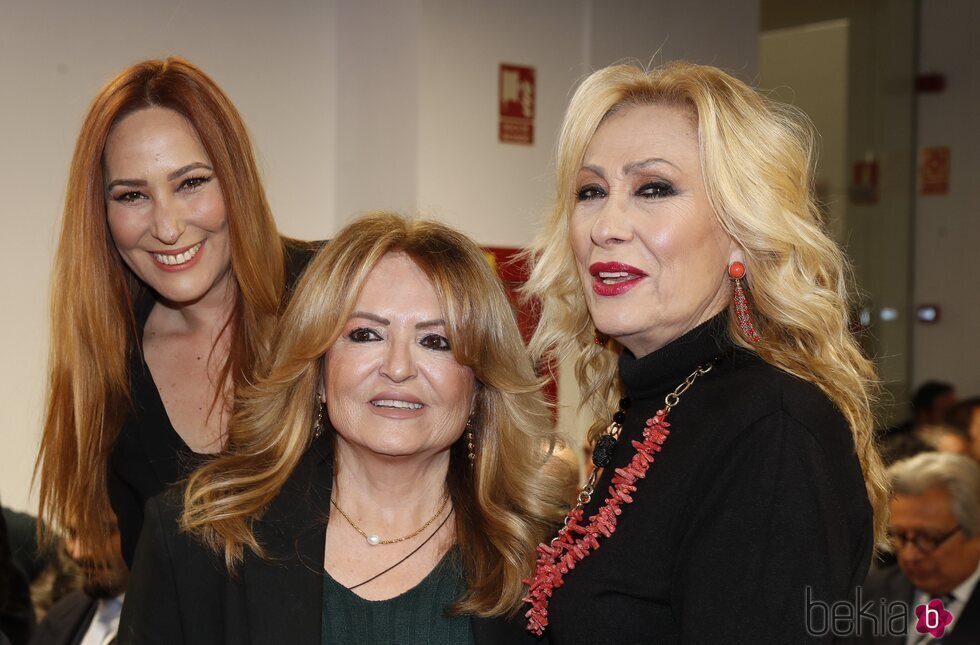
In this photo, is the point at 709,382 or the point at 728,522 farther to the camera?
the point at 709,382

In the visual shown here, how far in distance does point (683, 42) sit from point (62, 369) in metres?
3.49

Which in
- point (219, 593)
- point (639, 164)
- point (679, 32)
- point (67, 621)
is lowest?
point (67, 621)

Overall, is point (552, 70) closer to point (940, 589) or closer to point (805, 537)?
point (940, 589)

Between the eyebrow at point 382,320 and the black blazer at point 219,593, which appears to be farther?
the eyebrow at point 382,320

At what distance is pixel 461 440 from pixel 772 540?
85 cm

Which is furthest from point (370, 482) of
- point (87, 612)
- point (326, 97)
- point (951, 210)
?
point (951, 210)

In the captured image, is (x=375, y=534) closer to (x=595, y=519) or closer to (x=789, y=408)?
(x=595, y=519)

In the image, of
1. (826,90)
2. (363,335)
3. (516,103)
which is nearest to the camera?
(363,335)

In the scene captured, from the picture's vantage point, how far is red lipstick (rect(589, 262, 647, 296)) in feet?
6.16

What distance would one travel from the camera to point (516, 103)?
15.7 feet

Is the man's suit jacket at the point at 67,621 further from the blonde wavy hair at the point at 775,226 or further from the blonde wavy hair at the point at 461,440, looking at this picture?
the blonde wavy hair at the point at 775,226

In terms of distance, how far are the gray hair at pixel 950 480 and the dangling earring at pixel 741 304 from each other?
1934 mm

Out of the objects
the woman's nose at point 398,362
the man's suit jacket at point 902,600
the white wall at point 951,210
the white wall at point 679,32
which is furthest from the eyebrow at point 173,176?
the white wall at point 951,210

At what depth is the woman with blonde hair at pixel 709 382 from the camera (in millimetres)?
1601
